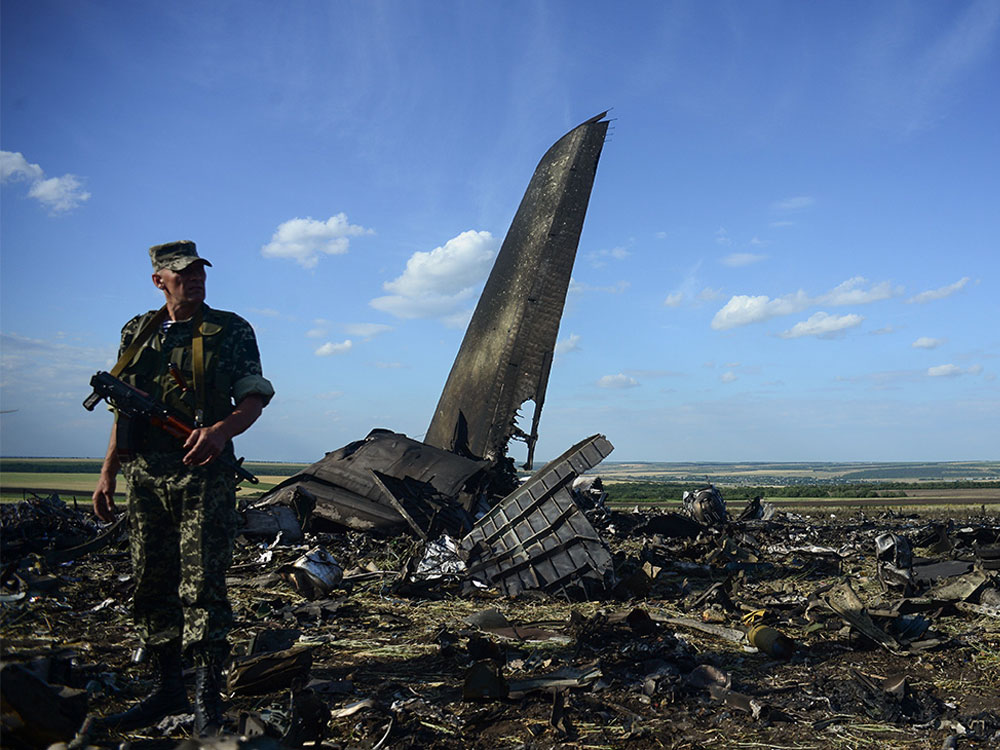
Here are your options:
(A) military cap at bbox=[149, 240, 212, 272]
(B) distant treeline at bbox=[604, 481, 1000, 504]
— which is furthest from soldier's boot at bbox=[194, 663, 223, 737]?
(B) distant treeline at bbox=[604, 481, 1000, 504]

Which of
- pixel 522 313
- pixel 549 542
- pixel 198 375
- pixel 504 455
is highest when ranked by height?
pixel 522 313

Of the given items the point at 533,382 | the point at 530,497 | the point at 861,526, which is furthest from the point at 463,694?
the point at 861,526

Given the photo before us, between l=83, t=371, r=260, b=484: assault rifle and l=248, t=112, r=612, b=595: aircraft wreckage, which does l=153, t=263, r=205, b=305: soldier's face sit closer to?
l=83, t=371, r=260, b=484: assault rifle

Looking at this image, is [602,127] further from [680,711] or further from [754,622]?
[680,711]

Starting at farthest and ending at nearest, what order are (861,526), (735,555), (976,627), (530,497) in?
(861,526) → (735,555) → (530,497) → (976,627)

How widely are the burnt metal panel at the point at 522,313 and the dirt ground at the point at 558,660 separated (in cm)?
485

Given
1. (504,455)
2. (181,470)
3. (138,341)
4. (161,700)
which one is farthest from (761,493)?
(138,341)

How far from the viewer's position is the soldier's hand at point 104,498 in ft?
13.5

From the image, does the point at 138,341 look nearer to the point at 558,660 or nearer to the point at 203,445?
the point at 203,445

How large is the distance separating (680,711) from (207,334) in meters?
3.68

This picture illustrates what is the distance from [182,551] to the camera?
3.78m

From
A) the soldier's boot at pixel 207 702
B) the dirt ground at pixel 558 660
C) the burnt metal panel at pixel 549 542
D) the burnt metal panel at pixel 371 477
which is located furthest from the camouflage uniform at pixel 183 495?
the burnt metal panel at pixel 371 477

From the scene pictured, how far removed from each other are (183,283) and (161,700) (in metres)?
2.42

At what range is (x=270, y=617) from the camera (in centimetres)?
656
